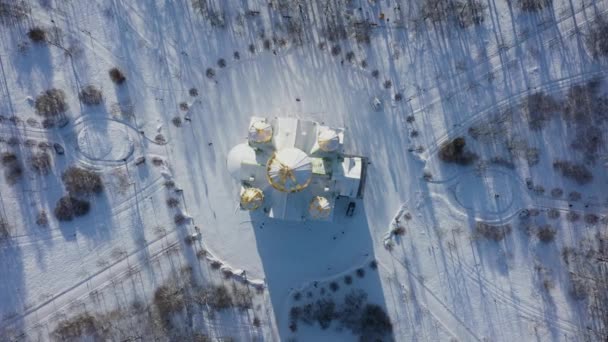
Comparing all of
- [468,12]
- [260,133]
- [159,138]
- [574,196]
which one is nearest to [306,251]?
[260,133]

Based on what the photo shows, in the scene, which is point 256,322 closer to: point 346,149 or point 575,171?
point 346,149

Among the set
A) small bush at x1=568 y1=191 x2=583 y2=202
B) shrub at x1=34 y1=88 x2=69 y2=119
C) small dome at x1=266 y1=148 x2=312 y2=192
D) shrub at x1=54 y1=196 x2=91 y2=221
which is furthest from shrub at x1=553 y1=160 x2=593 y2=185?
shrub at x1=34 y1=88 x2=69 y2=119

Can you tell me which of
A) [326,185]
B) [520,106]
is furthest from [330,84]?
[520,106]

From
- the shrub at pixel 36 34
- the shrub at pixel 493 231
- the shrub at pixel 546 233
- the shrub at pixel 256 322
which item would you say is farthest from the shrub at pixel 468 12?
the shrub at pixel 36 34

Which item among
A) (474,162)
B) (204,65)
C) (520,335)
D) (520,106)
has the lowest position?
(520,335)

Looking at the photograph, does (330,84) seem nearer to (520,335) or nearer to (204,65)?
(204,65)

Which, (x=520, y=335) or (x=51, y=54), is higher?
(x=51, y=54)

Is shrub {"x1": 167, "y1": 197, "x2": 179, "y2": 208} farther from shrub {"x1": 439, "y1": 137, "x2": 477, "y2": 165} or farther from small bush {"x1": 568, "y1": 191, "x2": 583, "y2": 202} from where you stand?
small bush {"x1": 568, "y1": 191, "x2": 583, "y2": 202}

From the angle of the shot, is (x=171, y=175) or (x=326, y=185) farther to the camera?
(x=171, y=175)
